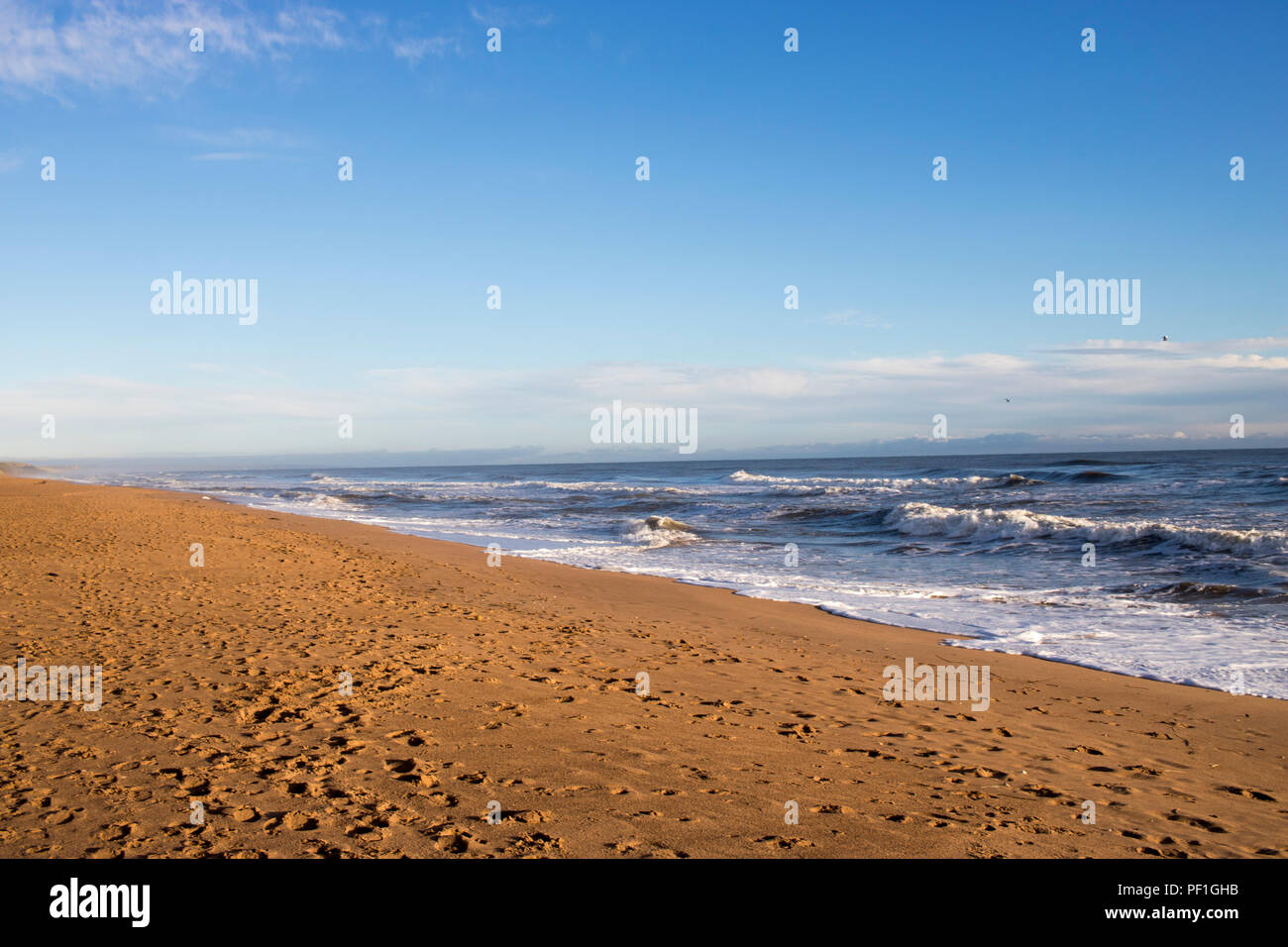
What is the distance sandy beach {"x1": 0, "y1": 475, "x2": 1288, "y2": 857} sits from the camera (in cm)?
390

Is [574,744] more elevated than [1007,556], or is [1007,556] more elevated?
[574,744]

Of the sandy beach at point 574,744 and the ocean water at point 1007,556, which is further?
the ocean water at point 1007,556

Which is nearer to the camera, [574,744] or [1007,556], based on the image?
[574,744]

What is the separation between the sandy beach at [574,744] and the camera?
3.90 meters

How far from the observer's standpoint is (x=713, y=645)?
28.3 ft

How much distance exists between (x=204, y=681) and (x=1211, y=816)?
7.16 m

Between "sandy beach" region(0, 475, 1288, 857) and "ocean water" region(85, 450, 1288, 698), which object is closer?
"sandy beach" region(0, 475, 1288, 857)

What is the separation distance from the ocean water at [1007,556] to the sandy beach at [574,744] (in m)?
1.57

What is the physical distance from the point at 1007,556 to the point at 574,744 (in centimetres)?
1499

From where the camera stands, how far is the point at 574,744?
512cm

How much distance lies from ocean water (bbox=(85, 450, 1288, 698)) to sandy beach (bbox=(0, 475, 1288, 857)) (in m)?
1.57

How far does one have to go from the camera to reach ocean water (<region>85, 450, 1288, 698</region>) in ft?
30.8

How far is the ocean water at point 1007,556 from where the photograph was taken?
9391 mm
